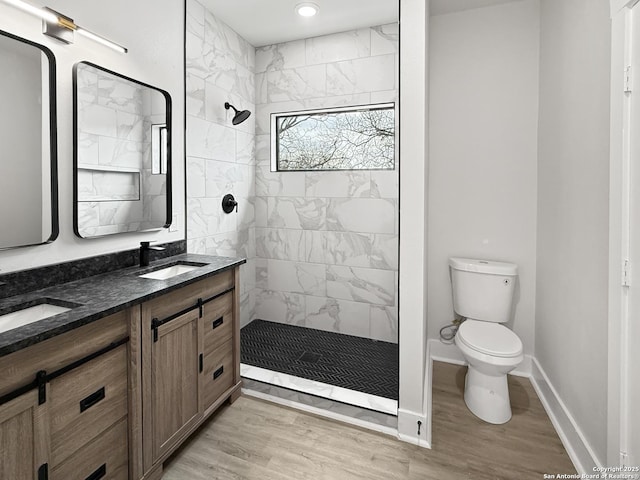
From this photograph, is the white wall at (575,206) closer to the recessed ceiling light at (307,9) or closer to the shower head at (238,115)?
the recessed ceiling light at (307,9)

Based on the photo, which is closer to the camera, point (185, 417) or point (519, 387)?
point (185, 417)

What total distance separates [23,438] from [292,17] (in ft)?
9.83

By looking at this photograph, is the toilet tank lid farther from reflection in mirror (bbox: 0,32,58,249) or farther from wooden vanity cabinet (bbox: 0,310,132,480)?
reflection in mirror (bbox: 0,32,58,249)

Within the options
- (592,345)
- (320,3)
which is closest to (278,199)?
Result: (320,3)

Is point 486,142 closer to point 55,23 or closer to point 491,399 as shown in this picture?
point 491,399

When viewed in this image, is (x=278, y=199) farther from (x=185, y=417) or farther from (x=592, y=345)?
(x=592, y=345)

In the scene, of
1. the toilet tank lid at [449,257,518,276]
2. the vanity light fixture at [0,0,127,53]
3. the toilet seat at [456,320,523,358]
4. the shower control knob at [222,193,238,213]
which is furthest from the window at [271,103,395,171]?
the vanity light fixture at [0,0,127,53]

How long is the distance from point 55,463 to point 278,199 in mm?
2501

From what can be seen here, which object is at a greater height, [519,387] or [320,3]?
[320,3]

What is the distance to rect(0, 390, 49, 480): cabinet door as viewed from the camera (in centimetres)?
104

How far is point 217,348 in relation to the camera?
6.66 ft

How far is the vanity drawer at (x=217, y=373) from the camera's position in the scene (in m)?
1.95

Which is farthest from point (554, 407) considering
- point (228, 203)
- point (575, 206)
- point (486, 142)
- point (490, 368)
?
point (228, 203)

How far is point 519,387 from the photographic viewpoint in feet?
7.95
